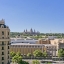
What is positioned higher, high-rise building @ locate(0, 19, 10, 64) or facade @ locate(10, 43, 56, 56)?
high-rise building @ locate(0, 19, 10, 64)

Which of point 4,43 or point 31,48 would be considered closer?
point 4,43

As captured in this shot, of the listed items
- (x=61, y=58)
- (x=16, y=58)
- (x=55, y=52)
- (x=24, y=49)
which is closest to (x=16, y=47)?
(x=24, y=49)

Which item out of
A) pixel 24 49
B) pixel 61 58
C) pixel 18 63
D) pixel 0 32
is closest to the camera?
pixel 0 32

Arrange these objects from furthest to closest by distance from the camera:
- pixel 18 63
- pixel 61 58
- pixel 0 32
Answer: pixel 61 58, pixel 18 63, pixel 0 32

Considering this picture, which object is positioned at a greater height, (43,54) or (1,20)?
(1,20)

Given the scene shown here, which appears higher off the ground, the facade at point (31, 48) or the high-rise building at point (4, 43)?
the high-rise building at point (4, 43)

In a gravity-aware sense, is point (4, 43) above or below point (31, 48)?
above

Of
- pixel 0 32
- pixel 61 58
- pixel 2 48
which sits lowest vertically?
pixel 61 58

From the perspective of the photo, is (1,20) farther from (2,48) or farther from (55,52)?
(55,52)

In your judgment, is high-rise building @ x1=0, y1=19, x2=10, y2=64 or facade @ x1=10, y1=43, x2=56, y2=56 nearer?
high-rise building @ x1=0, y1=19, x2=10, y2=64

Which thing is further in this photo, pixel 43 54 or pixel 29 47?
pixel 29 47

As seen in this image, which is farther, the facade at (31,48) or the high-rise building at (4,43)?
the facade at (31,48)

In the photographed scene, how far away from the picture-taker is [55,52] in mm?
84750

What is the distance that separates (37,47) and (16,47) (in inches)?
315
